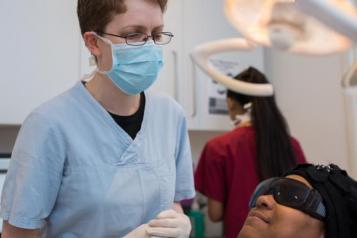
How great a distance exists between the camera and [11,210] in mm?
931

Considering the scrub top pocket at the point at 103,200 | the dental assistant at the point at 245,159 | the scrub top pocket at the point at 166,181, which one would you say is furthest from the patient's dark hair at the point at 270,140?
the scrub top pocket at the point at 103,200

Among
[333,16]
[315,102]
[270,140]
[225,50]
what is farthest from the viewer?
[315,102]

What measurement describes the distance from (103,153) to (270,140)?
946 mm

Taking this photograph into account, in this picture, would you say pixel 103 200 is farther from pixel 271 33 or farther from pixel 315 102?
pixel 315 102

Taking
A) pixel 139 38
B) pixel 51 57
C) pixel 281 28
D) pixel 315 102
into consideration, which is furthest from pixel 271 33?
pixel 315 102

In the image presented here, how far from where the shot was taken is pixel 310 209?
1039mm

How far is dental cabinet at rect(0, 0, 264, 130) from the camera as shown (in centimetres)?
174

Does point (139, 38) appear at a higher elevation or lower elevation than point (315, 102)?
higher

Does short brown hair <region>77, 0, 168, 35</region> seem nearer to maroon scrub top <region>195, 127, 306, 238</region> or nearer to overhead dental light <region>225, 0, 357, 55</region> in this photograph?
overhead dental light <region>225, 0, 357, 55</region>

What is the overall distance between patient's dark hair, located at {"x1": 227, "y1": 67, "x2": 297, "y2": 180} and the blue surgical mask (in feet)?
2.75

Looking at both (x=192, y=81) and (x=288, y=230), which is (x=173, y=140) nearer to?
(x=288, y=230)

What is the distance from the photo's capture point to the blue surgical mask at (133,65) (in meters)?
1.01

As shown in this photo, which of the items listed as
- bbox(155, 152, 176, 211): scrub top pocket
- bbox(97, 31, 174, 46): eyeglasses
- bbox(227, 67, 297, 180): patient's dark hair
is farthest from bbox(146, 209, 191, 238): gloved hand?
bbox(227, 67, 297, 180): patient's dark hair

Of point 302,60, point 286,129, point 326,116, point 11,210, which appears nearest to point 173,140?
point 11,210
